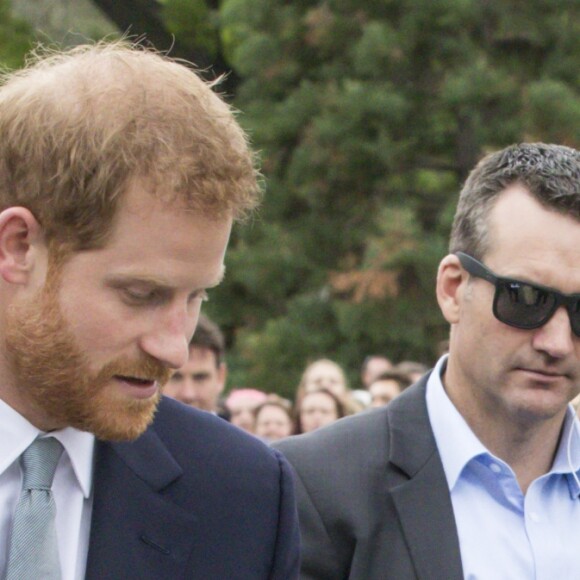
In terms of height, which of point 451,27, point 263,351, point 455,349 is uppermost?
point 451,27

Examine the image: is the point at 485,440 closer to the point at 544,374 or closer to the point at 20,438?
the point at 544,374

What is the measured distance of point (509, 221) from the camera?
141 inches

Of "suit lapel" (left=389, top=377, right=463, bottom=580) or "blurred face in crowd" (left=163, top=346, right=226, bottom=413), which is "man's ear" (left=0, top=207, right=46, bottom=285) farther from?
"blurred face in crowd" (left=163, top=346, right=226, bottom=413)

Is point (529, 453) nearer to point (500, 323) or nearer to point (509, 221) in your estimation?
point (500, 323)

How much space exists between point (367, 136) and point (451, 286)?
1107 centimetres

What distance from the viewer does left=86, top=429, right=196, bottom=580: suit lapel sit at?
254 centimetres

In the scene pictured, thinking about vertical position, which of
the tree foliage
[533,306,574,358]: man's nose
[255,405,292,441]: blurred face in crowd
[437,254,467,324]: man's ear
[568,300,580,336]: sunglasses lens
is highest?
the tree foliage

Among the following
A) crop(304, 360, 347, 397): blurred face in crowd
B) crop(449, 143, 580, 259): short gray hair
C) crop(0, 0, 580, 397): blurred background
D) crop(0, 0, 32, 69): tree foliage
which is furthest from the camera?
crop(0, 0, 32, 69): tree foliage

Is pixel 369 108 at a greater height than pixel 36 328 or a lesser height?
greater

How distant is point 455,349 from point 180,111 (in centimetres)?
138

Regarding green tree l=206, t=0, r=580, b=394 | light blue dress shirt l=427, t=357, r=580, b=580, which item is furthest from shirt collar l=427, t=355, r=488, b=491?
green tree l=206, t=0, r=580, b=394

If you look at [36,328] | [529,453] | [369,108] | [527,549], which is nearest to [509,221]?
[529,453]

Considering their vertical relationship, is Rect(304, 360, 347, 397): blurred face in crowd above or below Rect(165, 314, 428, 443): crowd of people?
above

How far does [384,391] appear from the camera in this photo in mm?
9109
